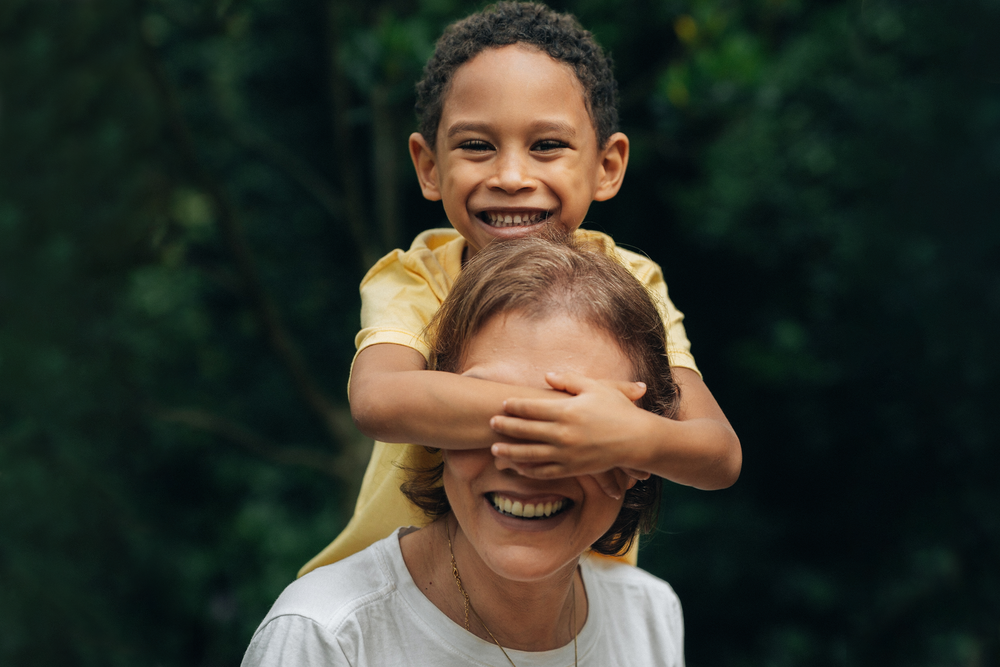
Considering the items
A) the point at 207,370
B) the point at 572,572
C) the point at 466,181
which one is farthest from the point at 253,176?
the point at 572,572

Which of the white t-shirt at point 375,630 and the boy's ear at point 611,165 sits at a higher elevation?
the boy's ear at point 611,165

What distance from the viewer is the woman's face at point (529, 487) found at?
1.63 meters

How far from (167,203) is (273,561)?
2166mm

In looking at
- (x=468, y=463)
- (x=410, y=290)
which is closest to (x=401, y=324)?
(x=410, y=290)

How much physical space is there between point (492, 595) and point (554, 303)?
0.59 metres

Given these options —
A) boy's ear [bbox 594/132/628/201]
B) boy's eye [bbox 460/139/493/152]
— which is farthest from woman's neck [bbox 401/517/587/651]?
boy's ear [bbox 594/132/628/201]

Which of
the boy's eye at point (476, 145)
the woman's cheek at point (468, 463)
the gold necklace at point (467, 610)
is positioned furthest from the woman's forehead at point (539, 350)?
the boy's eye at point (476, 145)

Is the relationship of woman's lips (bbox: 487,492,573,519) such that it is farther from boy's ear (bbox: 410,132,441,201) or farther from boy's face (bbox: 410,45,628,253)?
boy's ear (bbox: 410,132,441,201)

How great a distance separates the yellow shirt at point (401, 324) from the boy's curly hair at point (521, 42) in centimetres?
32

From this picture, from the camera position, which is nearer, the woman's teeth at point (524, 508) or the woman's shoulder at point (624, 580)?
the woman's teeth at point (524, 508)

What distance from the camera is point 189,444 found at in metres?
5.83

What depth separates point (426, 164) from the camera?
2.44m

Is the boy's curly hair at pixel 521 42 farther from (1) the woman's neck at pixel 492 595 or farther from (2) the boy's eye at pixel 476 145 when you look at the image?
(1) the woman's neck at pixel 492 595

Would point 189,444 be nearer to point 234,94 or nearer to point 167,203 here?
point 167,203
